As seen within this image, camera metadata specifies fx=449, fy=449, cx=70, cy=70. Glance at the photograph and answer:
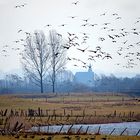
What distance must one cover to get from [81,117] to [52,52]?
6257 centimetres

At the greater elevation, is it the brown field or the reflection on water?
the brown field

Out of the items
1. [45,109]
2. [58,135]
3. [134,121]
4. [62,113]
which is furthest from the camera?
[45,109]

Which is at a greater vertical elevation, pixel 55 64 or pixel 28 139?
pixel 55 64

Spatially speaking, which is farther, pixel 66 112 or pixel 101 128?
pixel 66 112

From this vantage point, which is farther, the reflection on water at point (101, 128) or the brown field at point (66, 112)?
the brown field at point (66, 112)

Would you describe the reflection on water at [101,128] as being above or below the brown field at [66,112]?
below

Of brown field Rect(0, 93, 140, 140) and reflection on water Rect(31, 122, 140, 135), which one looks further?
brown field Rect(0, 93, 140, 140)

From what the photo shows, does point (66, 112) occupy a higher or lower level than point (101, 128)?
higher

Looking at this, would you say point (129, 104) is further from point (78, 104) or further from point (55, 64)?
point (55, 64)

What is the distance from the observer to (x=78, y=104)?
92.9 meters

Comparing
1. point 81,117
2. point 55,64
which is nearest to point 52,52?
point 55,64

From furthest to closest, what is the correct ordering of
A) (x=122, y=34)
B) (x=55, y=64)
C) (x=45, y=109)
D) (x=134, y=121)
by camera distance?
(x=55, y=64) < (x=45, y=109) < (x=134, y=121) < (x=122, y=34)

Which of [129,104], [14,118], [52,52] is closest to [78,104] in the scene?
[129,104]

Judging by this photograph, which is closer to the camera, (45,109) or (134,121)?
(134,121)
